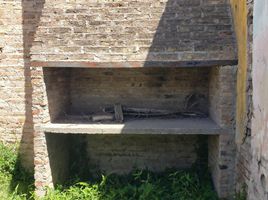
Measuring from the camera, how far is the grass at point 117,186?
19.8ft

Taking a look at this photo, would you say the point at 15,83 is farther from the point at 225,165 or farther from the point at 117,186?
the point at 225,165

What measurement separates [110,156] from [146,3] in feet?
9.88

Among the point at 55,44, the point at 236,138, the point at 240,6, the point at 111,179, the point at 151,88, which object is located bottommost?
the point at 111,179

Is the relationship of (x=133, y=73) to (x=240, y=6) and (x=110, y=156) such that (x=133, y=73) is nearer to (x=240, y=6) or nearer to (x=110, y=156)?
(x=110, y=156)

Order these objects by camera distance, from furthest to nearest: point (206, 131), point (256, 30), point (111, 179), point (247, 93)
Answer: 1. point (111, 179)
2. point (206, 131)
3. point (247, 93)
4. point (256, 30)

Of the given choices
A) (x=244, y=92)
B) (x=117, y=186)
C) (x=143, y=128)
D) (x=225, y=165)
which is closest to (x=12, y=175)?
(x=117, y=186)

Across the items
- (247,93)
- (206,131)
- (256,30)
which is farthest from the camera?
(206,131)

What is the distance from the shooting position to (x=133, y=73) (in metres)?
6.91

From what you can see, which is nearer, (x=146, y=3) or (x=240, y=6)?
(x=240, y=6)

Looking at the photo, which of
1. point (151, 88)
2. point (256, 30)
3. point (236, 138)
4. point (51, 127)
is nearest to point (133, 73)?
point (151, 88)

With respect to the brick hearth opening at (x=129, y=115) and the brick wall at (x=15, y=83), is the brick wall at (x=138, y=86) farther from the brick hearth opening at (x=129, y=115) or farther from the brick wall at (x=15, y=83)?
the brick wall at (x=15, y=83)

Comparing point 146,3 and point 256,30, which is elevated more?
point 146,3

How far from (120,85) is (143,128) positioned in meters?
1.44

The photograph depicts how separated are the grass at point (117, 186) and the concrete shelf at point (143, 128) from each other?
96 centimetres
